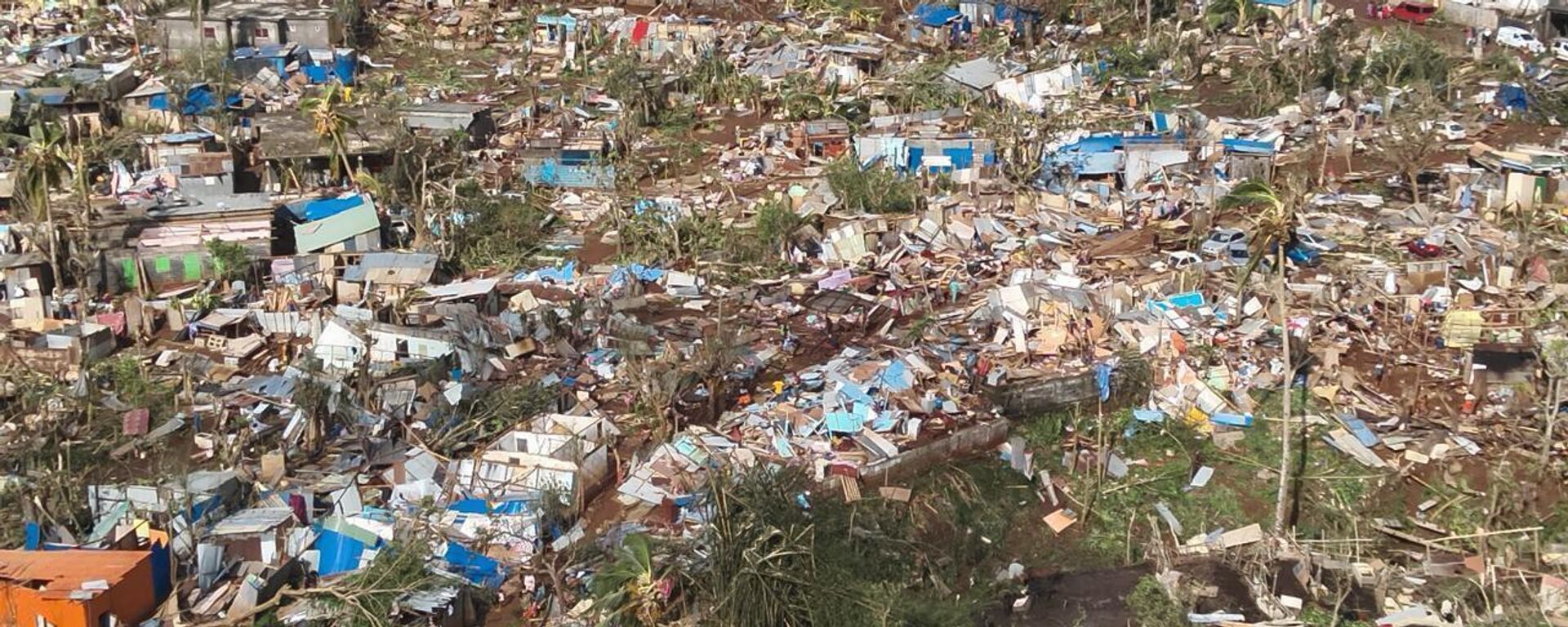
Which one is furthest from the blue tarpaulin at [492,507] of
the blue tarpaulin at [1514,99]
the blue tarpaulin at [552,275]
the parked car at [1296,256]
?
the blue tarpaulin at [1514,99]

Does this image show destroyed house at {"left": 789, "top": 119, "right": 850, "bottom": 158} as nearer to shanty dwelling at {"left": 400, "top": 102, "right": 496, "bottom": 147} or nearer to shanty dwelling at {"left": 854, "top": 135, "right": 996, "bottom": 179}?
shanty dwelling at {"left": 854, "top": 135, "right": 996, "bottom": 179}

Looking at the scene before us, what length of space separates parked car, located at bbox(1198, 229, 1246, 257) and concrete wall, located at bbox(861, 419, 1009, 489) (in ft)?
20.0

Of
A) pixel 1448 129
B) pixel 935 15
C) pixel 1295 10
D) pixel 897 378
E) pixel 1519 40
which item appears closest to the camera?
pixel 897 378

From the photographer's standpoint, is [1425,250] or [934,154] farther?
[934,154]

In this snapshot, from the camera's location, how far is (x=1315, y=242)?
22.4 m

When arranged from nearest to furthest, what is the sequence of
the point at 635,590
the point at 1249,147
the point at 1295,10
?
the point at 635,590 < the point at 1249,147 < the point at 1295,10

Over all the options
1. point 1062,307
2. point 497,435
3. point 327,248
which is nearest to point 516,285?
point 327,248

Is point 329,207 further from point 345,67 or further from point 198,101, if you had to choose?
point 345,67

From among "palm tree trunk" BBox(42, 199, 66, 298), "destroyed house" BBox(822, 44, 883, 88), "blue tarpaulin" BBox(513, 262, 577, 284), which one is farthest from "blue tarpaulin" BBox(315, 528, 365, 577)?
"destroyed house" BBox(822, 44, 883, 88)

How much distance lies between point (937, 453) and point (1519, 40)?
65.6ft

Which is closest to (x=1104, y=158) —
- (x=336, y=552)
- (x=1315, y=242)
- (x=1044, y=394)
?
(x=1315, y=242)

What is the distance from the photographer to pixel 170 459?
17.8 meters

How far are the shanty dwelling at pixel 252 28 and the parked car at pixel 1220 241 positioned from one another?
804 inches

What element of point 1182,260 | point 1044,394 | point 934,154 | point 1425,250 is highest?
point 934,154
